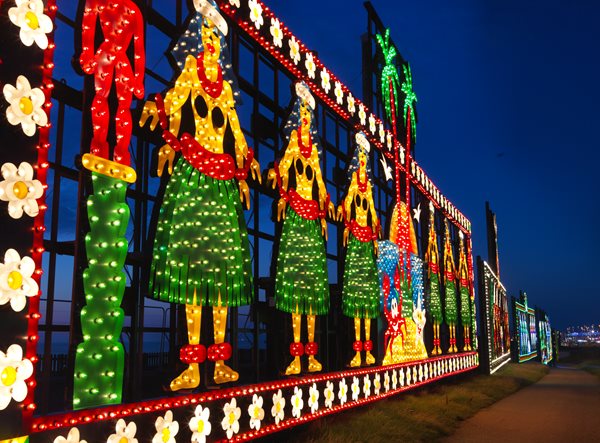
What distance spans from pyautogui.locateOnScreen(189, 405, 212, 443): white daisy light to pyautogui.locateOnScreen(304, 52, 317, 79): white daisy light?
19.1 ft

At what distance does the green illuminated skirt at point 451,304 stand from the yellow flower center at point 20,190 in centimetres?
1724

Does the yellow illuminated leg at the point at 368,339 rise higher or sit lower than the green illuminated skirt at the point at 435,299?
lower

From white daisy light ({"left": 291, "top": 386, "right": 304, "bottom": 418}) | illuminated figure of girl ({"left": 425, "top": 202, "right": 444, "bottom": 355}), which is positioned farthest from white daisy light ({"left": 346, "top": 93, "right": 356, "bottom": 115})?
illuminated figure of girl ({"left": 425, "top": 202, "right": 444, "bottom": 355})

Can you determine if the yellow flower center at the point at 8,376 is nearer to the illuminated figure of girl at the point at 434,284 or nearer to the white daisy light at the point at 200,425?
the white daisy light at the point at 200,425

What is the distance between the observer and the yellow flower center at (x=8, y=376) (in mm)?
4277

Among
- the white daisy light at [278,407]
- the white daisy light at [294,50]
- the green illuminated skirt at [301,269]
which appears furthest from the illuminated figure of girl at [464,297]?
the white daisy light at [278,407]

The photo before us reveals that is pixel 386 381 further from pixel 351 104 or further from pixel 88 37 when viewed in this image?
pixel 88 37

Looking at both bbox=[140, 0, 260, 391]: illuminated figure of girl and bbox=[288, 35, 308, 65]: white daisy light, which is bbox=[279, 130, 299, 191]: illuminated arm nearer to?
bbox=[288, 35, 308, 65]: white daisy light

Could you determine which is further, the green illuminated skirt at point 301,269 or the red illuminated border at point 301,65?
the green illuminated skirt at point 301,269

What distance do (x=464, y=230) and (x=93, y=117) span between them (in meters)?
21.8

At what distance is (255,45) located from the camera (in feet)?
30.1

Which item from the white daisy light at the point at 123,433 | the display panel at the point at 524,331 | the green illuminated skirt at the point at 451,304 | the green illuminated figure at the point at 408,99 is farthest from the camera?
Answer: the display panel at the point at 524,331

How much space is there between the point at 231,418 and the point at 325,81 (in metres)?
6.19

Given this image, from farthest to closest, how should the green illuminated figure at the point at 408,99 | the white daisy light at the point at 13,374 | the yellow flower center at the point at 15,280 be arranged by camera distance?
the green illuminated figure at the point at 408,99 < the yellow flower center at the point at 15,280 < the white daisy light at the point at 13,374
